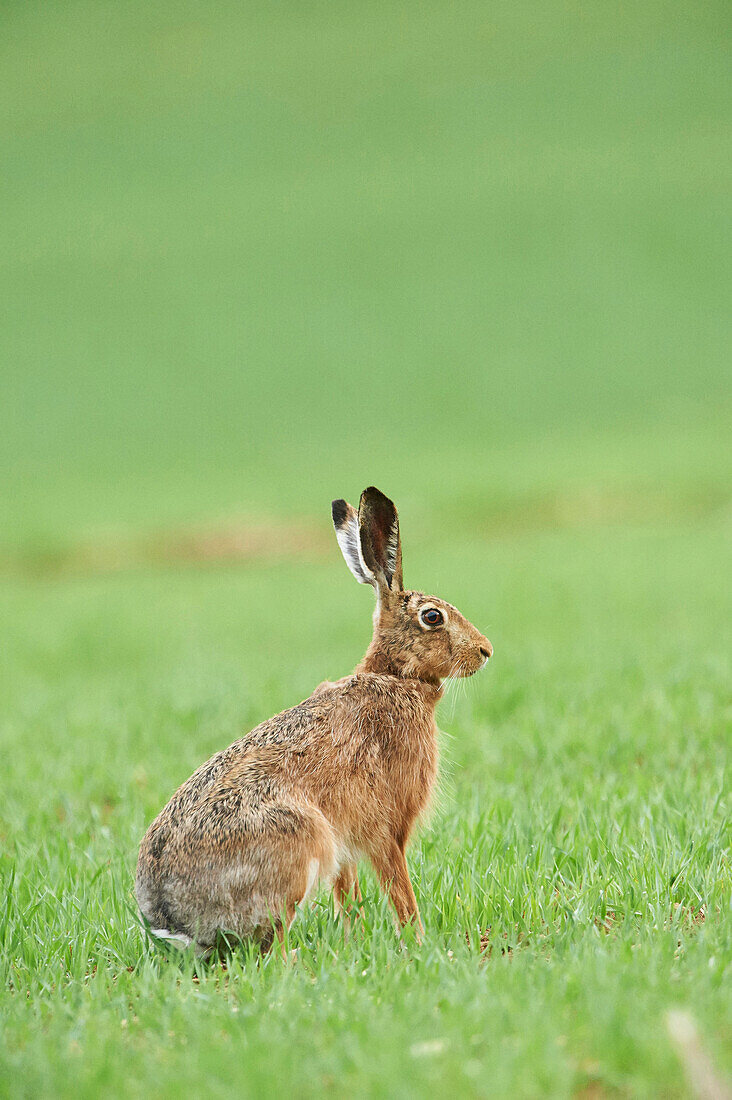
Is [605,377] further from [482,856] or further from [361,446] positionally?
[482,856]

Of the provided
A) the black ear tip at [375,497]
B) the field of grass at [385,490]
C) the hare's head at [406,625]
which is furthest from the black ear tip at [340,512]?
the field of grass at [385,490]

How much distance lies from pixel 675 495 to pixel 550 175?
28.4 m

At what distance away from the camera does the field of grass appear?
3.43m

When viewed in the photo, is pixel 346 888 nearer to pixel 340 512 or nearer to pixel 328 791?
pixel 328 791

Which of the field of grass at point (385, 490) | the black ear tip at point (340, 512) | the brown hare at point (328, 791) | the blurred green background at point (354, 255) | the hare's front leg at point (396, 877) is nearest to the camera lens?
the field of grass at point (385, 490)

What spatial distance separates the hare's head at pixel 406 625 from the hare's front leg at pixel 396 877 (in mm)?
802

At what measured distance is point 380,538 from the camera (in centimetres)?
464

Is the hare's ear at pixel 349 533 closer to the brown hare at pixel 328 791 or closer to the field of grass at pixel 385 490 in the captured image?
the brown hare at pixel 328 791

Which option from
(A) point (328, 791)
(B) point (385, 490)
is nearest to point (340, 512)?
(A) point (328, 791)

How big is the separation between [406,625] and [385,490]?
2239 centimetres

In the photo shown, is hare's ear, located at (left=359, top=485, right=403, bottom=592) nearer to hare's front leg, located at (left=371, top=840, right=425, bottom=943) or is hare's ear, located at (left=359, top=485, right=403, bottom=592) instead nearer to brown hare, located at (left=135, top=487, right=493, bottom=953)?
brown hare, located at (left=135, top=487, right=493, bottom=953)

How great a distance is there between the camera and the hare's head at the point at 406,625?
4.74 meters

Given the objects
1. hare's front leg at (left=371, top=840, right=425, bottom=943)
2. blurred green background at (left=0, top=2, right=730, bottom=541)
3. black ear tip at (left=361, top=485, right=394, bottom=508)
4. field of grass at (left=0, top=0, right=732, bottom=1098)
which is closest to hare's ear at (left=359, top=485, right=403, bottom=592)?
black ear tip at (left=361, top=485, right=394, bottom=508)

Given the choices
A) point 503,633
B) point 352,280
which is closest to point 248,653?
point 503,633
